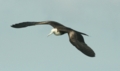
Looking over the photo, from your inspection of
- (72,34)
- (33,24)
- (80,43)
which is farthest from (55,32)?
(33,24)

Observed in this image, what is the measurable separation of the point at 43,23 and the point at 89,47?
951 cm

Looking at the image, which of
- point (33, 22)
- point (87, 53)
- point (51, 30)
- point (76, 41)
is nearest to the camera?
point (87, 53)

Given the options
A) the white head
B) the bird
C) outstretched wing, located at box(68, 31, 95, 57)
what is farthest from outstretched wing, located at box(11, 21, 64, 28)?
outstretched wing, located at box(68, 31, 95, 57)

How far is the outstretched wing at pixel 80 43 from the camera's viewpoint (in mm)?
45906

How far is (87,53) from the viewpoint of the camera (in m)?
45.8

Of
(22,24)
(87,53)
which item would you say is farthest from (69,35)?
(22,24)

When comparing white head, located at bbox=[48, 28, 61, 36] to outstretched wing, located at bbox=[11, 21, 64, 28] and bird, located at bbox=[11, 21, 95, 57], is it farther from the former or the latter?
outstretched wing, located at bbox=[11, 21, 64, 28]

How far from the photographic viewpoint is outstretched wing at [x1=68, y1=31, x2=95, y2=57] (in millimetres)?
45906

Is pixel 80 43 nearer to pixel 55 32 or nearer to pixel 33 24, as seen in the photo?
pixel 55 32

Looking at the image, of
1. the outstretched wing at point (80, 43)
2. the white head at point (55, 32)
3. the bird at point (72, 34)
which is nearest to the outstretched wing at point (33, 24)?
the bird at point (72, 34)

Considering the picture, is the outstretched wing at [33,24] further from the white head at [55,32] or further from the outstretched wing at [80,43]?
the outstretched wing at [80,43]

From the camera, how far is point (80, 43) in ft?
161

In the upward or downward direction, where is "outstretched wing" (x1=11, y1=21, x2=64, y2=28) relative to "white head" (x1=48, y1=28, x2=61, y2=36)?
upward

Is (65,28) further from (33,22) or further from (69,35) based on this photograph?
(33,22)
